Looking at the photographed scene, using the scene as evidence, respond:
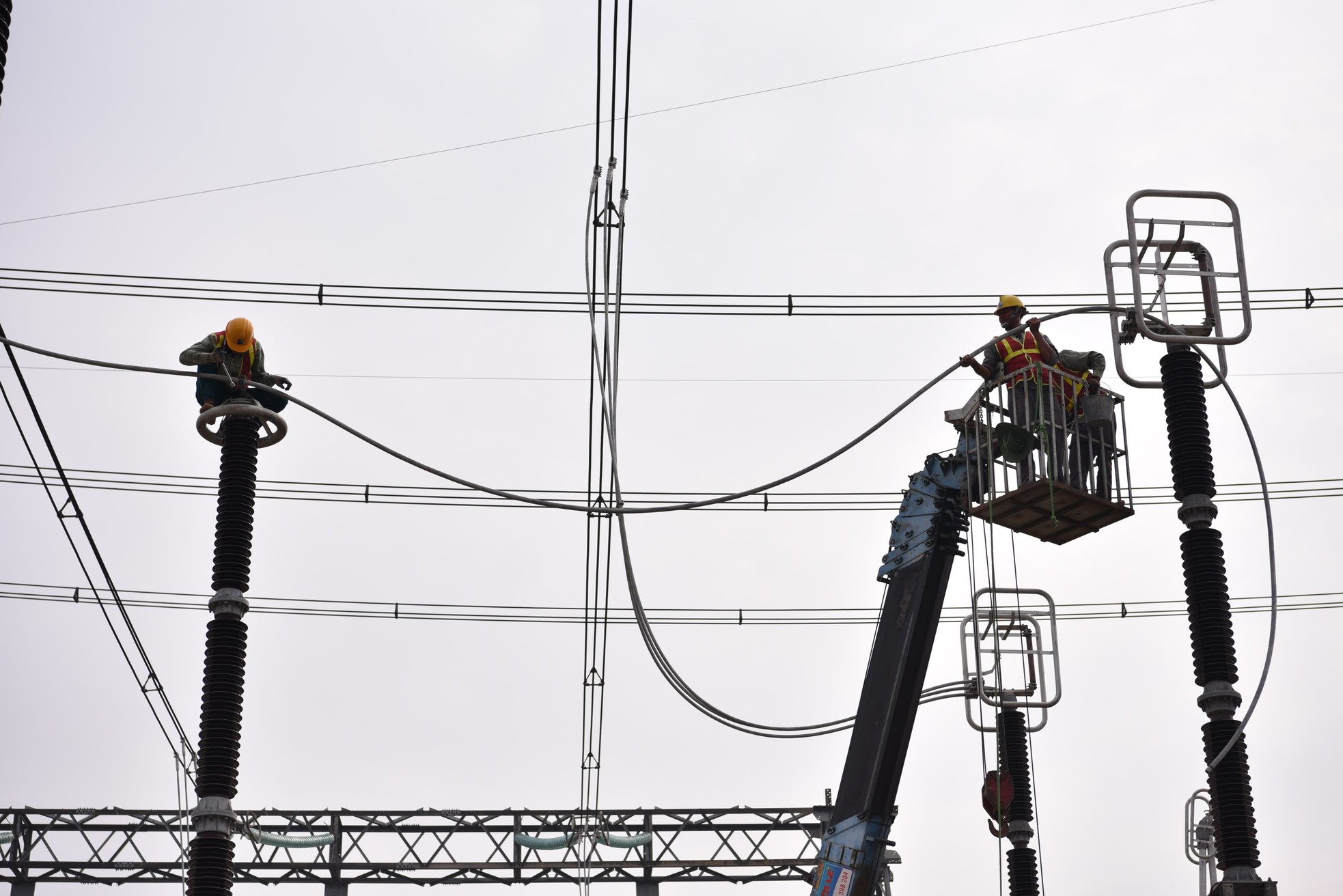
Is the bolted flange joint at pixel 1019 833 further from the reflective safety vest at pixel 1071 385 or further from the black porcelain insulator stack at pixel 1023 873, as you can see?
the reflective safety vest at pixel 1071 385

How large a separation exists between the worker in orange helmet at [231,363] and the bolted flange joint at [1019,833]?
11182 millimetres

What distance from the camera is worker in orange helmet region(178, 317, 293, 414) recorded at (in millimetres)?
12586

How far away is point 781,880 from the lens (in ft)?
112

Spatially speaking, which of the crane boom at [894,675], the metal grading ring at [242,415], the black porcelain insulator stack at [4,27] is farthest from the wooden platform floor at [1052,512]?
the black porcelain insulator stack at [4,27]

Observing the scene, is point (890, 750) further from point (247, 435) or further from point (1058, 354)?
point (247, 435)

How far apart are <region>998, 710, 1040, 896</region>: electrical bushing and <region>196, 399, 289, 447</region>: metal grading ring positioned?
10.4 m

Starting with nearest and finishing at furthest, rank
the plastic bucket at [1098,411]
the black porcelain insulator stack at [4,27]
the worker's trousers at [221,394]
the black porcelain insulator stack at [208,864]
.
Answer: the black porcelain insulator stack at [4,27]
the black porcelain insulator stack at [208,864]
the worker's trousers at [221,394]
the plastic bucket at [1098,411]

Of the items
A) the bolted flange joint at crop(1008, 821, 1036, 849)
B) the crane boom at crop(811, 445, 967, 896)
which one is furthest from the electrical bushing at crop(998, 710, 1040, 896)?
the crane boom at crop(811, 445, 967, 896)

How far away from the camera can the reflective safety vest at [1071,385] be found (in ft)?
44.2

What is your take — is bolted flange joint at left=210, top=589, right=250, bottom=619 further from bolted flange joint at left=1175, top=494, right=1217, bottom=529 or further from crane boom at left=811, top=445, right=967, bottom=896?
bolted flange joint at left=1175, top=494, right=1217, bottom=529

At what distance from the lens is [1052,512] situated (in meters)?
13.0

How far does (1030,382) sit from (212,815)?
278 inches

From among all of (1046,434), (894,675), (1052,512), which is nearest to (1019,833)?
(894,675)

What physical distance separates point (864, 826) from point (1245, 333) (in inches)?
191
